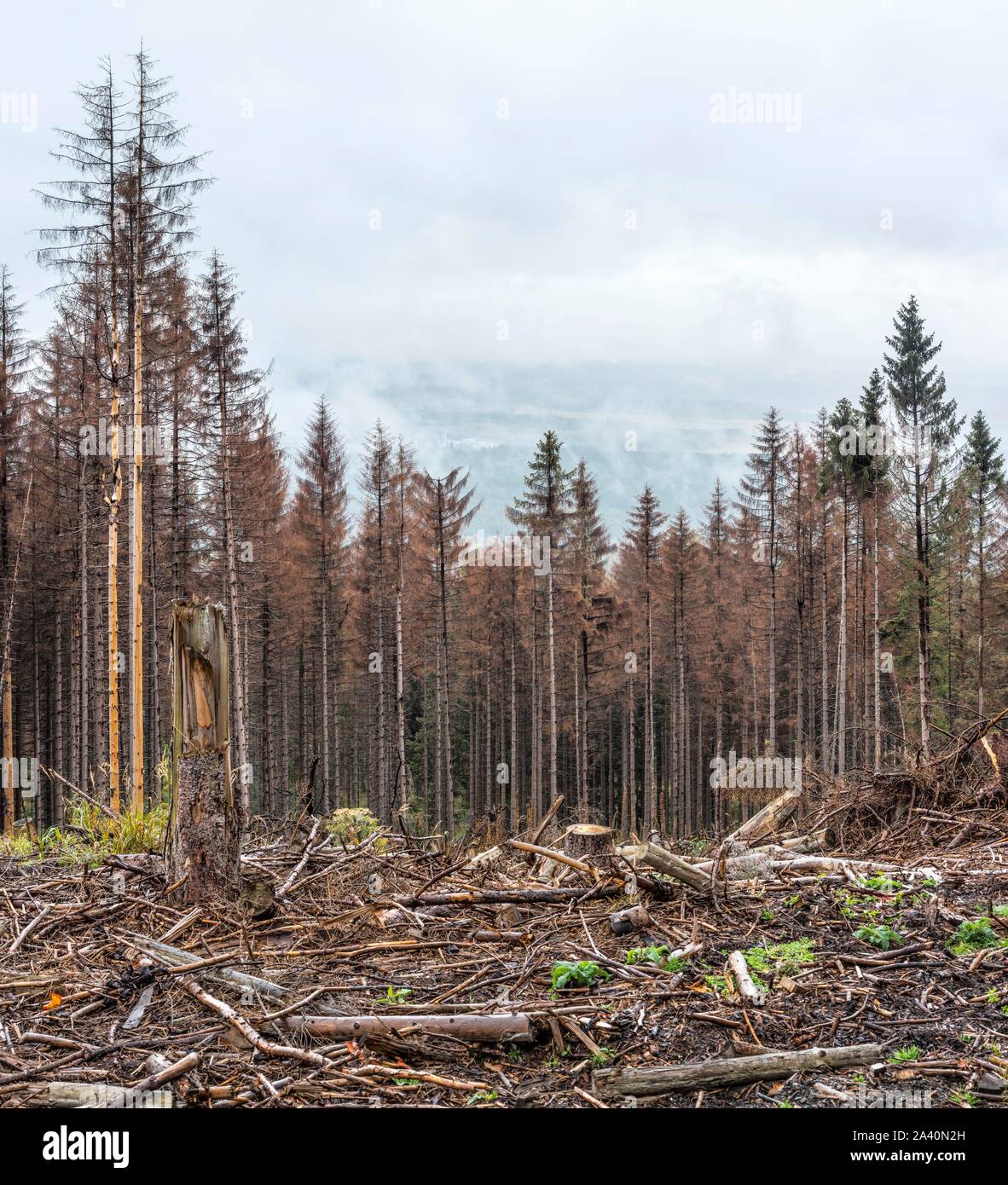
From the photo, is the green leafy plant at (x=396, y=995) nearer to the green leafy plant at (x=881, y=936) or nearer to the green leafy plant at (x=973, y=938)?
the green leafy plant at (x=881, y=936)

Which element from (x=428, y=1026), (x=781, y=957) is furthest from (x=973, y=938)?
(x=428, y=1026)

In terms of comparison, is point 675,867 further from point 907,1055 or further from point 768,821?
point 768,821

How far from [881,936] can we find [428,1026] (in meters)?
2.83

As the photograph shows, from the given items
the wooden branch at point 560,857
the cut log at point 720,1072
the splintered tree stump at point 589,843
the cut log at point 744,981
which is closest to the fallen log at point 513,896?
the wooden branch at point 560,857

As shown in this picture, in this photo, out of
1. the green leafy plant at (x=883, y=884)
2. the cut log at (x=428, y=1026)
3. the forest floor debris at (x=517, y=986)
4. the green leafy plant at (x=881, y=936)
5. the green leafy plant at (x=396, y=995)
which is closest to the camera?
the forest floor debris at (x=517, y=986)

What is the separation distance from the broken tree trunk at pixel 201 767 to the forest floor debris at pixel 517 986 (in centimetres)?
27

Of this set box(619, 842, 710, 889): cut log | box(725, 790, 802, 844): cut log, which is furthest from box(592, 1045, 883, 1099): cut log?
box(725, 790, 802, 844): cut log

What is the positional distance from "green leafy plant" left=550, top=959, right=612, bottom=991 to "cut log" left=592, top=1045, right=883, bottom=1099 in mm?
819

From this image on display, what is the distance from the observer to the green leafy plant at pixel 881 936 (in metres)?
4.95

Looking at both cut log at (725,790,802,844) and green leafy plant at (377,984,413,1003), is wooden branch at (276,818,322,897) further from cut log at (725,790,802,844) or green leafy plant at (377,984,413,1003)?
cut log at (725,790,802,844)

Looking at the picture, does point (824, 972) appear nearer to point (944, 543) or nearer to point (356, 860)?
point (356, 860)
